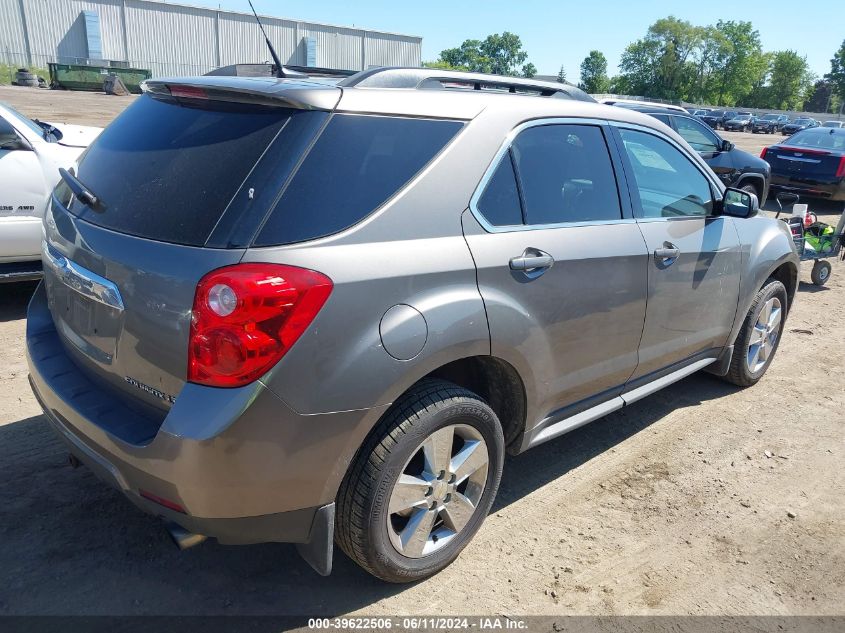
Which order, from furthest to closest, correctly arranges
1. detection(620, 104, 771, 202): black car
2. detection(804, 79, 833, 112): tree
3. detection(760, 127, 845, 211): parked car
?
detection(804, 79, 833, 112): tree
detection(760, 127, 845, 211): parked car
detection(620, 104, 771, 202): black car

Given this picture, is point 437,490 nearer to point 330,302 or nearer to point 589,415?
point 330,302

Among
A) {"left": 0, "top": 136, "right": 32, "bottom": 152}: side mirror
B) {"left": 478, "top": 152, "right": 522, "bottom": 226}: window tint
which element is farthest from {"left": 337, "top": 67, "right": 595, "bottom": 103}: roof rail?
{"left": 0, "top": 136, "right": 32, "bottom": 152}: side mirror

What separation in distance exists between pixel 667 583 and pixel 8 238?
16.6ft

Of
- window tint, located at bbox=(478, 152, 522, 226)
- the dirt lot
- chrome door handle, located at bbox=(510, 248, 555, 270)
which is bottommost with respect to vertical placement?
the dirt lot

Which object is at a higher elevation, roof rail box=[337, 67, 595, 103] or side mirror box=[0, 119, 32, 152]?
roof rail box=[337, 67, 595, 103]

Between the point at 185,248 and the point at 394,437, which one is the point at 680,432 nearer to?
the point at 394,437

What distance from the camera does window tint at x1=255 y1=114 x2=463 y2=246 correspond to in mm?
2201

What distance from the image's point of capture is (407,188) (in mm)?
2459

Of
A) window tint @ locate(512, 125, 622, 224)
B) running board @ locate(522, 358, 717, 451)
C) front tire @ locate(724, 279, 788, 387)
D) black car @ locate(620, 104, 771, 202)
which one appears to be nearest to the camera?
window tint @ locate(512, 125, 622, 224)

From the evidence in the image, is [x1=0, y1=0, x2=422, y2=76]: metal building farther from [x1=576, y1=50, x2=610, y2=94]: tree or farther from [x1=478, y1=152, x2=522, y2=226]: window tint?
[x1=576, y1=50, x2=610, y2=94]: tree

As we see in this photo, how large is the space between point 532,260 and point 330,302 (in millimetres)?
984

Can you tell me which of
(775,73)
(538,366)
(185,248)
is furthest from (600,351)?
(775,73)

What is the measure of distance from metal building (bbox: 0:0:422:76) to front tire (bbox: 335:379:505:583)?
5741cm

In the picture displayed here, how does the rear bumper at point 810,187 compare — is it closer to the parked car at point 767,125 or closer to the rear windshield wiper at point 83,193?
the rear windshield wiper at point 83,193
